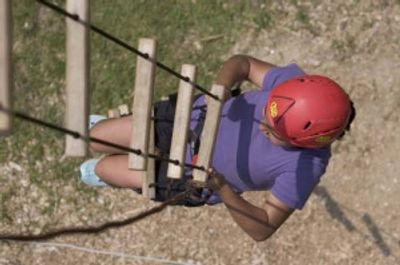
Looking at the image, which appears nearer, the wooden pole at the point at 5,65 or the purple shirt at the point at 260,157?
the wooden pole at the point at 5,65

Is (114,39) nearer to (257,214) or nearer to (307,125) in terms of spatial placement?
(307,125)

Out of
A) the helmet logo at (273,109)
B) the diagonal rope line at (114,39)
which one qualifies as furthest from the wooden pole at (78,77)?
the helmet logo at (273,109)

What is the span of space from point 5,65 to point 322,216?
3.29 meters

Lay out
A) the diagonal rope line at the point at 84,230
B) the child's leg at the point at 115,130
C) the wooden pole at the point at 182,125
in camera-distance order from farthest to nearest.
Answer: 1. the child's leg at the point at 115,130
2. the wooden pole at the point at 182,125
3. the diagonal rope line at the point at 84,230

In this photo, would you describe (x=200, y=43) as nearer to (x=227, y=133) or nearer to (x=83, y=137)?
(x=227, y=133)

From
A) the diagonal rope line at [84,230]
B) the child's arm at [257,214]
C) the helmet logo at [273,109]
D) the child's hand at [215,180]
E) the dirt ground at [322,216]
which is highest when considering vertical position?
the helmet logo at [273,109]

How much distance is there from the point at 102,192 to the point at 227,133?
5.90 feet

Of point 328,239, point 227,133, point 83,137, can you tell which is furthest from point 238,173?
point 328,239

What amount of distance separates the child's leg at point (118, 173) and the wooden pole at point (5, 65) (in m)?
1.73

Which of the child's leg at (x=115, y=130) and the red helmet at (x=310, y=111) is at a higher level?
the red helmet at (x=310, y=111)

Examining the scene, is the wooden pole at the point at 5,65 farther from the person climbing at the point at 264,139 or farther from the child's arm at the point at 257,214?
the child's arm at the point at 257,214

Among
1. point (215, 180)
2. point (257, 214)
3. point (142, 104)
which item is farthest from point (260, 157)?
A: point (142, 104)

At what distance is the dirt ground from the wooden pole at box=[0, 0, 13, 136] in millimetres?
2973

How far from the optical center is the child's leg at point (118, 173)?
3.70m
